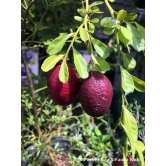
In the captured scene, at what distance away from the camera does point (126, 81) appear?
0.50 meters

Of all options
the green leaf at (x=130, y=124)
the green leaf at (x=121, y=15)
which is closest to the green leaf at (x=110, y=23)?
the green leaf at (x=121, y=15)

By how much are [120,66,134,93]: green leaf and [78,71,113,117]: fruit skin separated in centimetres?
3

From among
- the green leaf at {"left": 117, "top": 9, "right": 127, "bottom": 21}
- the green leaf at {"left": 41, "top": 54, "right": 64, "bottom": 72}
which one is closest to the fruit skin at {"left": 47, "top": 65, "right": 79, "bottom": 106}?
the green leaf at {"left": 41, "top": 54, "right": 64, "bottom": 72}

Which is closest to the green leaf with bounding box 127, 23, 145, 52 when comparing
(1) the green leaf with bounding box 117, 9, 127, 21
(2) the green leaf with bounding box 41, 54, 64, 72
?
(1) the green leaf with bounding box 117, 9, 127, 21

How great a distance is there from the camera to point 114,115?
188 cm

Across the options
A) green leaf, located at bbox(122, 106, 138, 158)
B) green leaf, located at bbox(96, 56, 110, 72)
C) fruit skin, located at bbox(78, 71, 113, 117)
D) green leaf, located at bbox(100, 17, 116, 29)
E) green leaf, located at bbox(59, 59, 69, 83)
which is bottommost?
green leaf, located at bbox(122, 106, 138, 158)

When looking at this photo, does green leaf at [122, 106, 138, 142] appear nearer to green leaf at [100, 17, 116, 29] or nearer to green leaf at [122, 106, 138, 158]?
green leaf at [122, 106, 138, 158]

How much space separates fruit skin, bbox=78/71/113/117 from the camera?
0.49 metres

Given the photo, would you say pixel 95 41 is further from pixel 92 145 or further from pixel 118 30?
pixel 92 145

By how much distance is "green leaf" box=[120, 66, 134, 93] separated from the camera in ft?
1.63

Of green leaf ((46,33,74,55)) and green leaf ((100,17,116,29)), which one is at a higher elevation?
green leaf ((100,17,116,29))

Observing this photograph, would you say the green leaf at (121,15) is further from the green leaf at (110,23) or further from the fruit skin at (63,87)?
the fruit skin at (63,87)

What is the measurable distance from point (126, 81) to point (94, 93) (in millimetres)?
56
